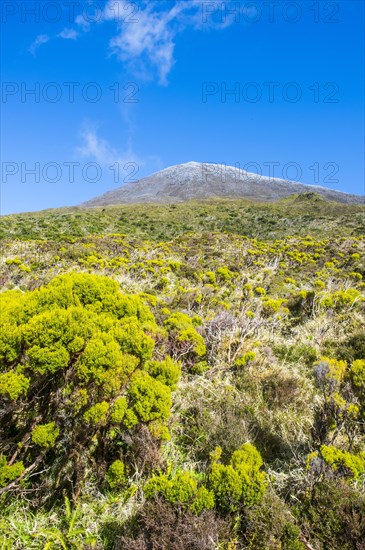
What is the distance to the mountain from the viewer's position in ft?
276

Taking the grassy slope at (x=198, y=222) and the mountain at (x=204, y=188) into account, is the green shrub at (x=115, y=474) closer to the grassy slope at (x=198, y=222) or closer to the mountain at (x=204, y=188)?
the grassy slope at (x=198, y=222)

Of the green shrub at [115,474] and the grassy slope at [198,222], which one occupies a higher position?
the grassy slope at [198,222]

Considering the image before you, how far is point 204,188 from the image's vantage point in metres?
92.8

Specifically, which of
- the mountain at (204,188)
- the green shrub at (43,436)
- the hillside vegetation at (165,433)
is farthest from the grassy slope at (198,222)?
the green shrub at (43,436)

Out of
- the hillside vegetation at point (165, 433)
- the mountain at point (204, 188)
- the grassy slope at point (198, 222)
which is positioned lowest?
the hillside vegetation at point (165, 433)

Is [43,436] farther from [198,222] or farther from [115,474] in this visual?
[198,222]

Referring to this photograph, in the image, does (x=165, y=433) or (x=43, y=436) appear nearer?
(x=43, y=436)

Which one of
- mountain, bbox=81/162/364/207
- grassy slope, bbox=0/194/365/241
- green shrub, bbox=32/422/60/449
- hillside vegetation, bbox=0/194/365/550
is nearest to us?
hillside vegetation, bbox=0/194/365/550

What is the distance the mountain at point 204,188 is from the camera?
8425cm

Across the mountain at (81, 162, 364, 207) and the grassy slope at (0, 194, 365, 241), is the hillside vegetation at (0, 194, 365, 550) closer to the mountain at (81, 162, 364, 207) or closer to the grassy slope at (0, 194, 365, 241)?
the grassy slope at (0, 194, 365, 241)

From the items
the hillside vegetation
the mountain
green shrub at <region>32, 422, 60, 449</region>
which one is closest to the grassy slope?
the hillside vegetation

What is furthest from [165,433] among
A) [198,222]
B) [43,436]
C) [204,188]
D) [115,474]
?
[204,188]

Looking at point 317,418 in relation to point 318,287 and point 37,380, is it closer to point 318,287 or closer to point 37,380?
point 37,380

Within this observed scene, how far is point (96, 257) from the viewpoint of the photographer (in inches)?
565
